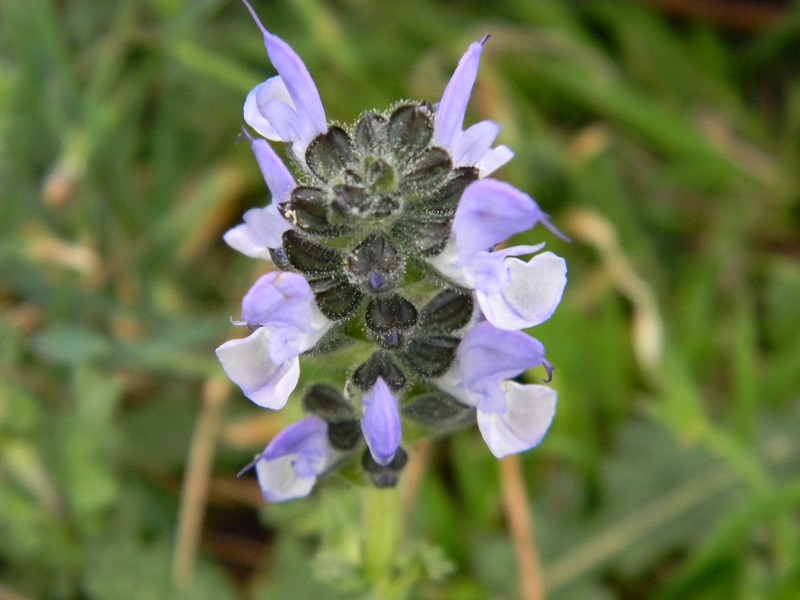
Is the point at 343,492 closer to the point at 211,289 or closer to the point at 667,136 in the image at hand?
the point at 211,289

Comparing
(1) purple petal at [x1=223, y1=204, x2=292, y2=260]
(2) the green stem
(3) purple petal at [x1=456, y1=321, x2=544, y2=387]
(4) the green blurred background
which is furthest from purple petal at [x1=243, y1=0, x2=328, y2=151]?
(4) the green blurred background

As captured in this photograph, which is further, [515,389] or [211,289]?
[211,289]

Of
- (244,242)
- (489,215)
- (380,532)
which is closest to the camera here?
(489,215)

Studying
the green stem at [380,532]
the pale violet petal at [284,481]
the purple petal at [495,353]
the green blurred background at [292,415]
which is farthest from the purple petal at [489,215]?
the green blurred background at [292,415]

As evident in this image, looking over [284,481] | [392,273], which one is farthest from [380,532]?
[392,273]

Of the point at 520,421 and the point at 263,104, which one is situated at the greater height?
the point at 263,104

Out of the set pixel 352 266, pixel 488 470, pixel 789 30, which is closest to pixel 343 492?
pixel 488 470

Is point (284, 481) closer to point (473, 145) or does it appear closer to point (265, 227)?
point (265, 227)
